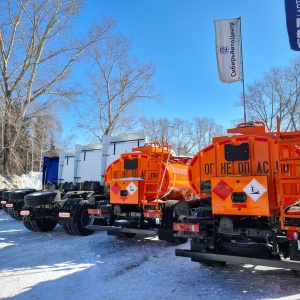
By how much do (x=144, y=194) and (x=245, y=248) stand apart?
3331 mm

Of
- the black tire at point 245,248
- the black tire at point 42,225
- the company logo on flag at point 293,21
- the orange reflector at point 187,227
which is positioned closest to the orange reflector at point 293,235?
the black tire at point 245,248

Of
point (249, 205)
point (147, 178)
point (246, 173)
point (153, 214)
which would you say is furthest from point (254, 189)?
point (147, 178)

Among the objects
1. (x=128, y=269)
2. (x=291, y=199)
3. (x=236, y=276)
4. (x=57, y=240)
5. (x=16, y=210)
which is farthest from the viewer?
(x=16, y=210)

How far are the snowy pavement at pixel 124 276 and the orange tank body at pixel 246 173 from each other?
3.63 feet

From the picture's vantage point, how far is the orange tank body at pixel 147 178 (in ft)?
25.2

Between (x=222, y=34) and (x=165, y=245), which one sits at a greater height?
(x=222, y=34)

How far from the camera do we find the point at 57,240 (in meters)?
8.49

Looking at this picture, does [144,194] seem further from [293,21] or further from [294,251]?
[293,21]

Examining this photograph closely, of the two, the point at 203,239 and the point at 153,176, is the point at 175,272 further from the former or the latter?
the point at 153,176

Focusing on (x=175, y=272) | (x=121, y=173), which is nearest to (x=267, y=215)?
(x=175, y=272)

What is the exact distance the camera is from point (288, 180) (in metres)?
4.22

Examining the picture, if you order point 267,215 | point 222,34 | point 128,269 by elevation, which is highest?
point 222,34

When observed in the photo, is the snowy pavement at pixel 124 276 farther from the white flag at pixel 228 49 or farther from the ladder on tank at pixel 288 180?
the white flag at pixel 228 49

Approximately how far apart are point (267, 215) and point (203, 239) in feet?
3.79
